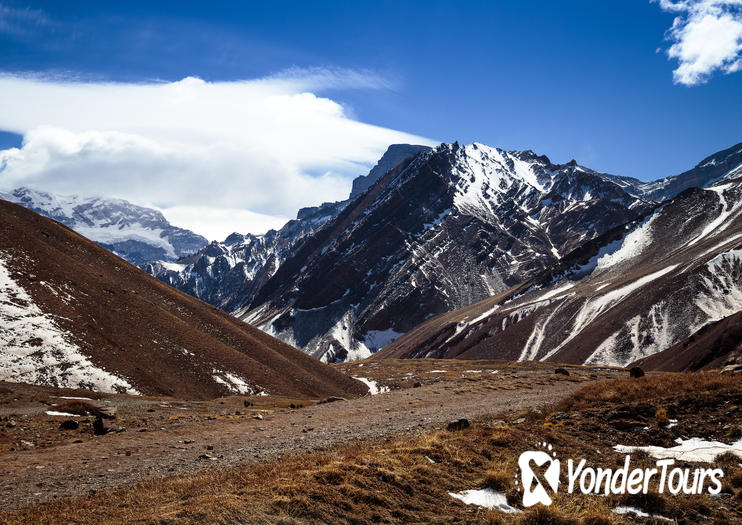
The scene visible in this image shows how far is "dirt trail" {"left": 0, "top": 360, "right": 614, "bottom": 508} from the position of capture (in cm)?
1443

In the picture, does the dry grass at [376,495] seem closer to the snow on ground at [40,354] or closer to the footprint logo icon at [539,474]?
the footprint logo icon at [539,474]

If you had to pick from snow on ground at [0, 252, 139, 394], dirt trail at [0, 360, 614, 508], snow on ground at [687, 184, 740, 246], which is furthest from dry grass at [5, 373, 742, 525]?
snow on ground at [687, 184, 740, 246]

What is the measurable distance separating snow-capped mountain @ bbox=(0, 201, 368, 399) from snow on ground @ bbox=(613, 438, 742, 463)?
40.2 meters

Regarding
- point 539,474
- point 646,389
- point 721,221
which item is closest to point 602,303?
point 721,221

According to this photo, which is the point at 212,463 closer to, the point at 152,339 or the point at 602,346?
the point at 152,339

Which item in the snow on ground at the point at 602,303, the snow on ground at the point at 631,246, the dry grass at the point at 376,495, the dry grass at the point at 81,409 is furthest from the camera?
the snow on ground at the point at 631,246

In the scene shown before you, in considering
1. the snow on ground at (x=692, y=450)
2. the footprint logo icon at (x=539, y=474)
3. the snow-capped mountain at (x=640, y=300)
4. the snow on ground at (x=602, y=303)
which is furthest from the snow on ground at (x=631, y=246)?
the footprint logo icon at (x=539, y=474)

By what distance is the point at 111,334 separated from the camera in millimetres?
47344

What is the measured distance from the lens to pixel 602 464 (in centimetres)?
1473

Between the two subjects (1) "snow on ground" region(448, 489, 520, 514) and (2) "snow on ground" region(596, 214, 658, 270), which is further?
(2) "snow on ground" region(596, 214, 658, 270)

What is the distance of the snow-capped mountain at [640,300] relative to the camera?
113 metres

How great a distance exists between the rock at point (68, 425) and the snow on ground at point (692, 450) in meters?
24.9

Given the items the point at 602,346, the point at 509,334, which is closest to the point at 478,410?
the point at 602,346

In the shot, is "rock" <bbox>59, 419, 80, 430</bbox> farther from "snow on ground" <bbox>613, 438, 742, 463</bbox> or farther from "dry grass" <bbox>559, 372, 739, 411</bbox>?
"snow on ground" <bbox>613, 438, 742, 463</bbox>
